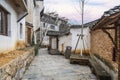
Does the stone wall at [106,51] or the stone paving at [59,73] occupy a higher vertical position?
the stone wall at [106,51]

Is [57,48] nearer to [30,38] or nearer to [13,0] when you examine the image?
[30,38]

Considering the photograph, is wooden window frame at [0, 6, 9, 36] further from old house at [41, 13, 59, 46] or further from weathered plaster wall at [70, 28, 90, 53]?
old house at [41, 13, 59, 46]

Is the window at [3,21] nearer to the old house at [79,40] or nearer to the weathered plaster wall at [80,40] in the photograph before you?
the old house at [79,40]

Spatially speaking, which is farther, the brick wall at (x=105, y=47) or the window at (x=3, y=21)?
the brick wall at (x=105, y=47)

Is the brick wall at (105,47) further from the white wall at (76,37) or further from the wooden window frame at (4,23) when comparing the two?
the white wall at (76,37)

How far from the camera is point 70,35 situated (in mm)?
17922

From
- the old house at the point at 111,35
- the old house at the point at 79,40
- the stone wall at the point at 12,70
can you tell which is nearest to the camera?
the stone wall at the point at 12,70

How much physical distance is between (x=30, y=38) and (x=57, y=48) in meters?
6.39

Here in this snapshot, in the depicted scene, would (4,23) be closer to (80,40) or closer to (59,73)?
(59,73)

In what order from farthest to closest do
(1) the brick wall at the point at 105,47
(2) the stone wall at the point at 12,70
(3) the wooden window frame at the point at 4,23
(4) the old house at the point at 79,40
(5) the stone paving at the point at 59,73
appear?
1. (4) the old house at the point at 79,40
2. (5) the stone paving at the point at 59,73
3. (1) the brick wall at the point at 105,47
4. (3) the wooden window frame at the point at 4,23
5. (2) the stone wall at the point at 12,70

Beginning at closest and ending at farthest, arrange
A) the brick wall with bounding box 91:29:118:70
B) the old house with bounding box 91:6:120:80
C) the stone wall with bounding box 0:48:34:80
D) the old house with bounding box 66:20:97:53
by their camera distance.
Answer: the stone wall with bounding box 0:48:34:80 < the old house with bounding box 91:6:120:80 < the brick wall with bounding box 91:29:118:70 < the old house with bounding box 66:20:97:53

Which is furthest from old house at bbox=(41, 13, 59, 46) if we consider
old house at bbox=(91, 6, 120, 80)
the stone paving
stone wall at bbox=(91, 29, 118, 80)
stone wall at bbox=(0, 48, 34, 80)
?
stone wall at bbox=(0, 48, 34, 80)

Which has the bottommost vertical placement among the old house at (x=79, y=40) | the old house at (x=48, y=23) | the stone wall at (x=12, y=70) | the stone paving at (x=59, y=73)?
the stone paving at (x=59, y=73)

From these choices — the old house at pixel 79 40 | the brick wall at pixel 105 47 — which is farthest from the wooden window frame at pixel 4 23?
the old house at pixel 79 40
